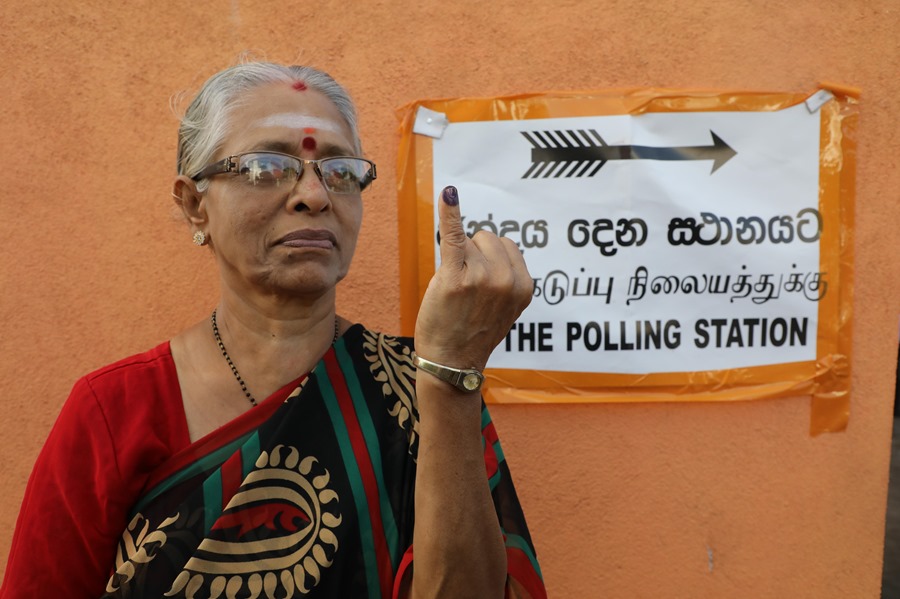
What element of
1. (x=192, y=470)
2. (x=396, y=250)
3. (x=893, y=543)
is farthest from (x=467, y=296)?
(x=893, y=543)

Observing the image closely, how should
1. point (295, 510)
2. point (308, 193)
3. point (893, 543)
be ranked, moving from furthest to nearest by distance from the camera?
point (893, 543)
point (308, 193)
point (295, 510)

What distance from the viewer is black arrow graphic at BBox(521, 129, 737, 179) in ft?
6.86

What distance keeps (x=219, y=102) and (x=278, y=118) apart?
14cm

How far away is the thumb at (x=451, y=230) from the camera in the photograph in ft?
3.34

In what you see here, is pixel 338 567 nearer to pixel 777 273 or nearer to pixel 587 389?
pixel 587 389

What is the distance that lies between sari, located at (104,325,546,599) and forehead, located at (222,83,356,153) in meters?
0.50

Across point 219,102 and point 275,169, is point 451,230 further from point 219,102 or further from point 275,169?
point 219,102

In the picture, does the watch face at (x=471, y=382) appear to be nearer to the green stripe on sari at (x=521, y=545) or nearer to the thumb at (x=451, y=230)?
the thumb at (x=451, y=230)

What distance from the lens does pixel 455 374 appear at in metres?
1.09

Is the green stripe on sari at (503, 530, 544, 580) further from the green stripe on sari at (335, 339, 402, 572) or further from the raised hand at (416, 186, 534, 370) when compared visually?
the raised hand at (416, 186, 534, 370)

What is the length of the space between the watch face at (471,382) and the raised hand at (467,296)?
2cm

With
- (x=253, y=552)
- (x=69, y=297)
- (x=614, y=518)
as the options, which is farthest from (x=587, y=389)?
(x=69, y=297)

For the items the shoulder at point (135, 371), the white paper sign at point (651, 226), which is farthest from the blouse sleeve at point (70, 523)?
the white paper sign at point (651, 226)

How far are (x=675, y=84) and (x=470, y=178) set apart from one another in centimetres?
66
